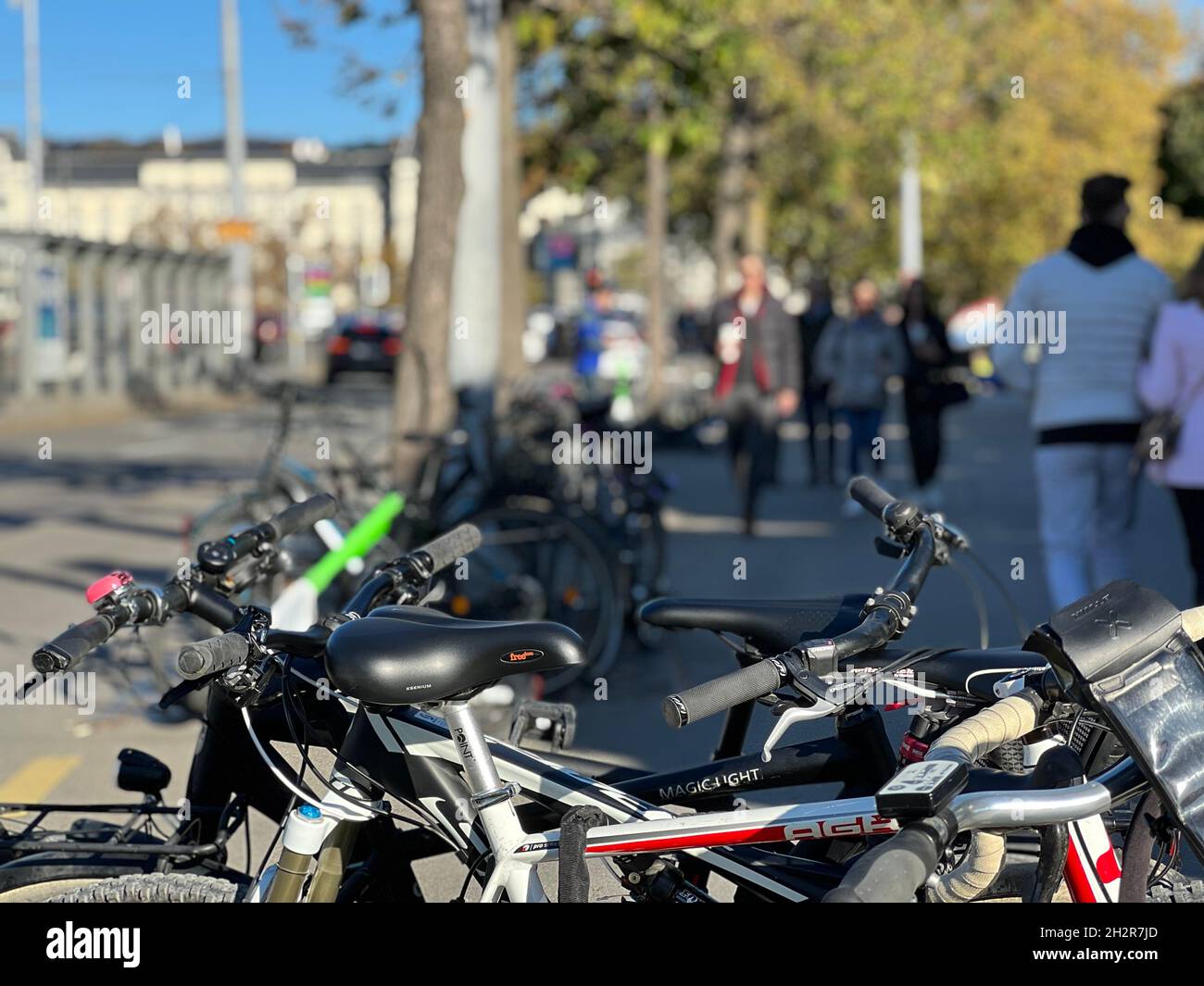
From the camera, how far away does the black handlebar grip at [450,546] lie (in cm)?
303

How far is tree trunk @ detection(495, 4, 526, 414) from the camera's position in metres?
11.8

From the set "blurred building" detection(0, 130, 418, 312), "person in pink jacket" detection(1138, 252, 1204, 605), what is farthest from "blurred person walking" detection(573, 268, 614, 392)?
"person in pink jacket" detection(1138, 252, 1204, 605)

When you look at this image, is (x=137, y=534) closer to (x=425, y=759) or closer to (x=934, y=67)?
(x=425, y=759)

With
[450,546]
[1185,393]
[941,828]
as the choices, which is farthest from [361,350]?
[941,828]

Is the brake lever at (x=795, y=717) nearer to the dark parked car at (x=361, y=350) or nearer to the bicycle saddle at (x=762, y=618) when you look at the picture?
the bicycle saddle at (x=762, y=618)

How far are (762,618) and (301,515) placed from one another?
96cm

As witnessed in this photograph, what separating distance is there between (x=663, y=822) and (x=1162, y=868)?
2.56 ft

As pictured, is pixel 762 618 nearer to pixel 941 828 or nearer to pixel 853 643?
pixel 853 643

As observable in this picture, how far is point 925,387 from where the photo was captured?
40.1 ft

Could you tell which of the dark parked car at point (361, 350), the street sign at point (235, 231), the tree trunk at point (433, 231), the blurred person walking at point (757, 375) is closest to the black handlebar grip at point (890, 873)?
the tree trunk at point (433, 231)

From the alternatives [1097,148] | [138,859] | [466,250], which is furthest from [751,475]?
[1097,148]

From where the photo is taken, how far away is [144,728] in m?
6.16

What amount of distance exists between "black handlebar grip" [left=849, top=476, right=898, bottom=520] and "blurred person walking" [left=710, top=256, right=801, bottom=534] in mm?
8396
